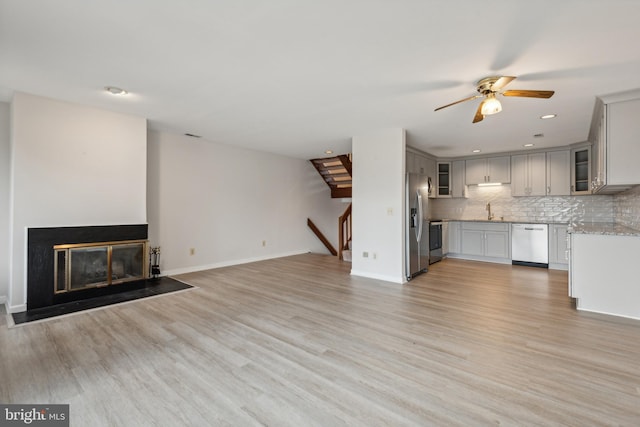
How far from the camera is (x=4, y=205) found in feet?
11.9

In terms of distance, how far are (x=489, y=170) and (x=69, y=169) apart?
25.1 ft

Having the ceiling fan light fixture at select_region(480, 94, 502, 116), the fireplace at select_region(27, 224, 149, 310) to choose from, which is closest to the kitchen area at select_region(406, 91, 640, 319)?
the ceiling fan light fixture at select_region(480, 94, 502, 116)

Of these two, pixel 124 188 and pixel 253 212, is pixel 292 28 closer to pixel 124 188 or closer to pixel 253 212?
pixel 124 188

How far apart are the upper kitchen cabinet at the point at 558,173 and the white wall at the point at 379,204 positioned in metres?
3.63

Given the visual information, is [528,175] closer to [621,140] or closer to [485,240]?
[485,240]

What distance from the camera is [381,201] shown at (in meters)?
4.79

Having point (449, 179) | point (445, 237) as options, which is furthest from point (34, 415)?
point (449, 179)

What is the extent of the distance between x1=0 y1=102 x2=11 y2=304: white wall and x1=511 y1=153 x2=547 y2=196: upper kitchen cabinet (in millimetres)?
8647

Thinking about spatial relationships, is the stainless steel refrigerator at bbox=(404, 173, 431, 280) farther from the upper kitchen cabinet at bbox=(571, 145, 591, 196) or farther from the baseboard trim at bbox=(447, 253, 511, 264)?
the upper kitchen cabinet at bbox=(571, 145, 591, 196)

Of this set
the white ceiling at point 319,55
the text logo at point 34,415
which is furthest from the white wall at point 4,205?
the text logo at point 34,415

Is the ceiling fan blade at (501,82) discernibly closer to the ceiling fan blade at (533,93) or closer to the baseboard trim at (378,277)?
the ceiling fan blade at (533,93)

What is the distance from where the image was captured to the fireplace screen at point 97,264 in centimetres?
352

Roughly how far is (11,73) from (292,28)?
2.93m

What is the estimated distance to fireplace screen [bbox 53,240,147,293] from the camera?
11.5ft
